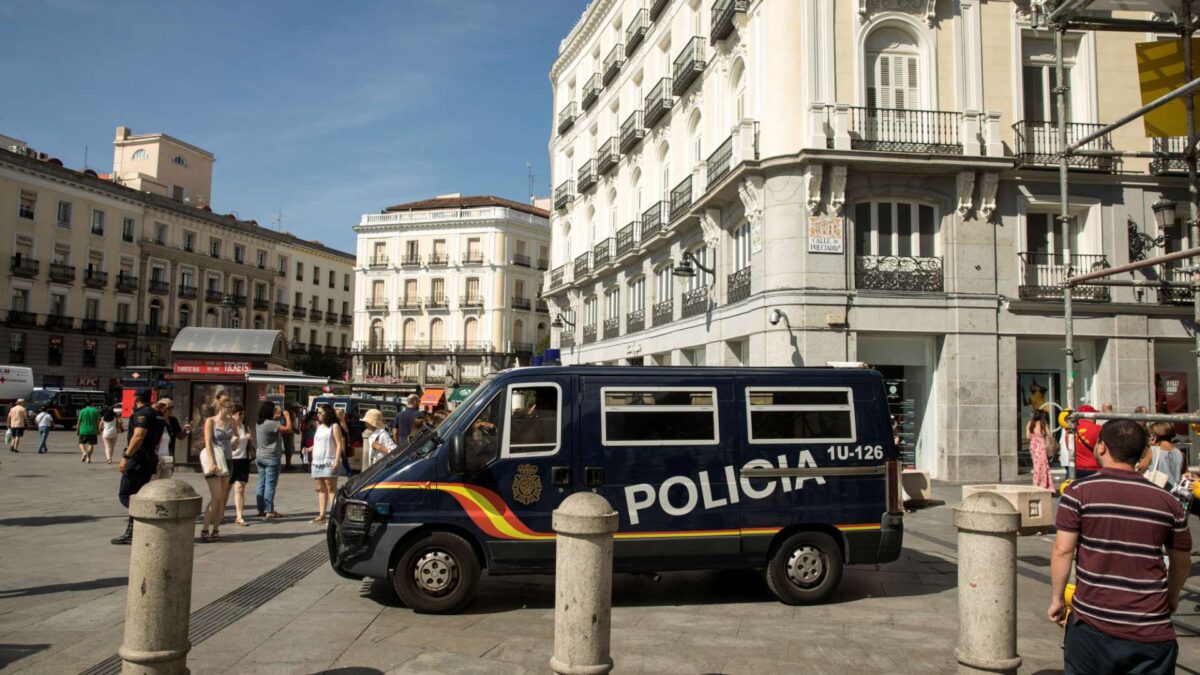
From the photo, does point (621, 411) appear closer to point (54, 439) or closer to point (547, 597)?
point (547, 597)

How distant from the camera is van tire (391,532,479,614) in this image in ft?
25.1

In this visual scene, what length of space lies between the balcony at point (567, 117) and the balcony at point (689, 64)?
38.2 ft

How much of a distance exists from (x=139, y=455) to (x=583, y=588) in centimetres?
821

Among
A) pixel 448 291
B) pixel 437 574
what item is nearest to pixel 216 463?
pixel 437 574

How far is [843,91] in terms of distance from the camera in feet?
64.1

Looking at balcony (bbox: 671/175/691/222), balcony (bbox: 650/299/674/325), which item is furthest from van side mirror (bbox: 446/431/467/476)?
balcony (bbox: 650/299/674/325)

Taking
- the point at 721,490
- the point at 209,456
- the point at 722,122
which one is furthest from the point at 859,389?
the point at 722,122

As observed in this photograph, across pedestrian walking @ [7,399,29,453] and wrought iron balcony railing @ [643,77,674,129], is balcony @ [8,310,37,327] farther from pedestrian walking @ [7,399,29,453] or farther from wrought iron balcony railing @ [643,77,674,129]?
wrought iron balcony railing @ [643,77,674,129]

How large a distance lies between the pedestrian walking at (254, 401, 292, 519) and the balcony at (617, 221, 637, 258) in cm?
1671

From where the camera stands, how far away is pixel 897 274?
63.8 feet

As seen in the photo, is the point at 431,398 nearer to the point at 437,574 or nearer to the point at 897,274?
the point at 897,274

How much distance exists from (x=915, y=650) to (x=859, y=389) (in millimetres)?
2650

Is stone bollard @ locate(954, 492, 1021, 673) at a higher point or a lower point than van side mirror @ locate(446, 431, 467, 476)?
lower

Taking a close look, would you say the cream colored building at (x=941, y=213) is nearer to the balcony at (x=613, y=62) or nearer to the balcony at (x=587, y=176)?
the balcony at (x=613, y=62)
